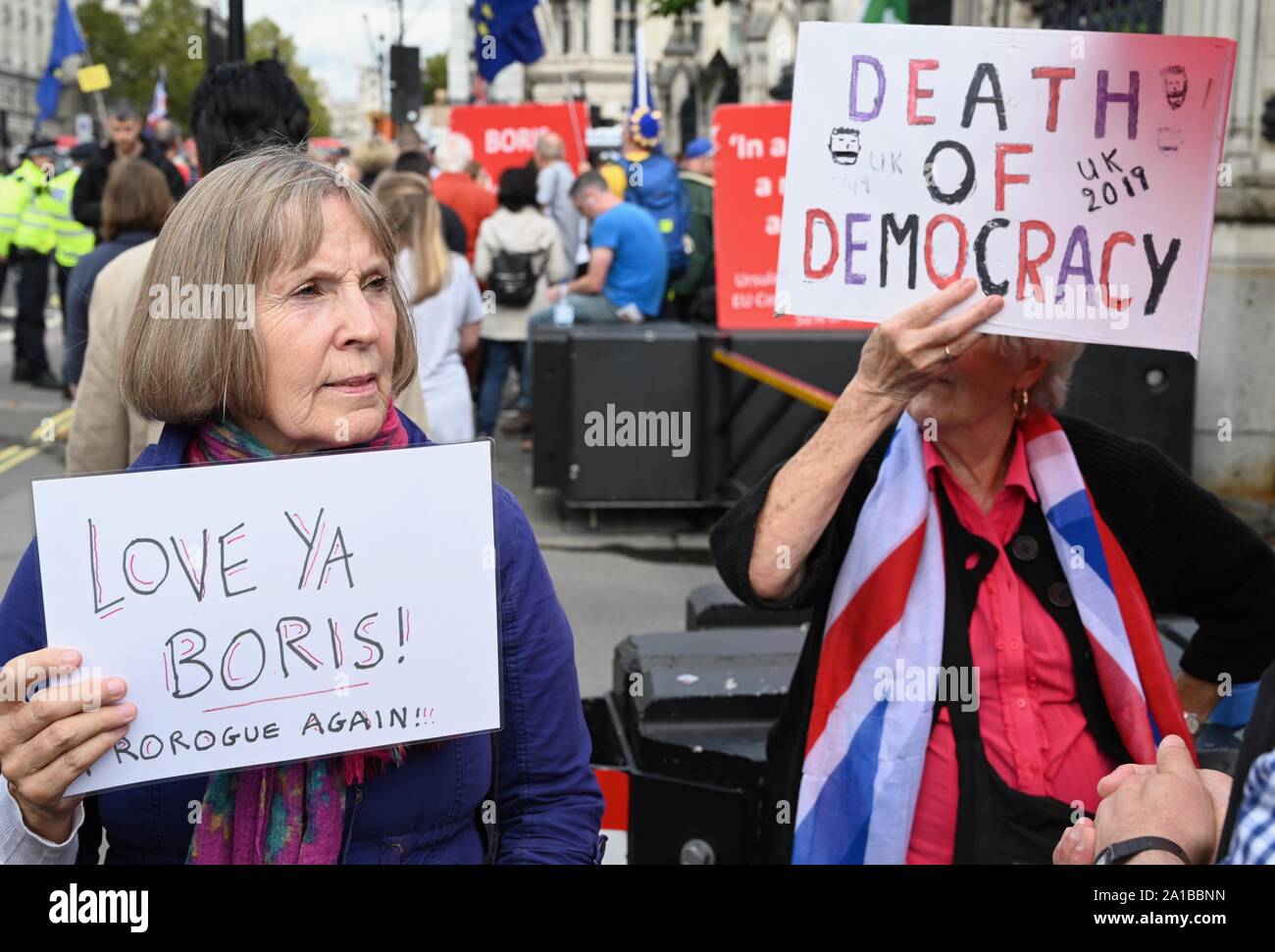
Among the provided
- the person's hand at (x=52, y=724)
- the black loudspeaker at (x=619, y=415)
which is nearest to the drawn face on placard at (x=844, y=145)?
the person's hand at (x=52, y=724)

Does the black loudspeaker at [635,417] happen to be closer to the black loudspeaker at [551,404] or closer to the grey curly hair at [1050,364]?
the black loudspeaker at [551,404]

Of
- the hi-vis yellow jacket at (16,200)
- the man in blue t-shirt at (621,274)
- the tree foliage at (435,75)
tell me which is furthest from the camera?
the tree foliage at (435,75)

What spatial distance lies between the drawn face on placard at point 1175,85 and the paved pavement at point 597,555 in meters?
3.81

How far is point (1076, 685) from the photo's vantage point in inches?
102

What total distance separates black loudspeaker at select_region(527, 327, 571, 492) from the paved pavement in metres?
0.35

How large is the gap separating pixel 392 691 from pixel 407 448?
0.31 m

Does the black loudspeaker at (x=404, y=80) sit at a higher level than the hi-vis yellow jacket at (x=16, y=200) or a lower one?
higher

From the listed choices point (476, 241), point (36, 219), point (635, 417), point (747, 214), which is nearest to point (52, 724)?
point (635, 417)

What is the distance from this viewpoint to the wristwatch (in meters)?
1.79

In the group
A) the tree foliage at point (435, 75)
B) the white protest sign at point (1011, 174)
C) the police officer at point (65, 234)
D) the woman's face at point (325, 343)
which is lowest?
the police officer at point (65, 234)

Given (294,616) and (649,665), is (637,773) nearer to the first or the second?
(649,665)

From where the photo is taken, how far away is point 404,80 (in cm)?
1424

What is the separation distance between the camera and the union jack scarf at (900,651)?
8.32 feet

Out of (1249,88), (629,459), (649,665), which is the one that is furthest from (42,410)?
(649,665)
